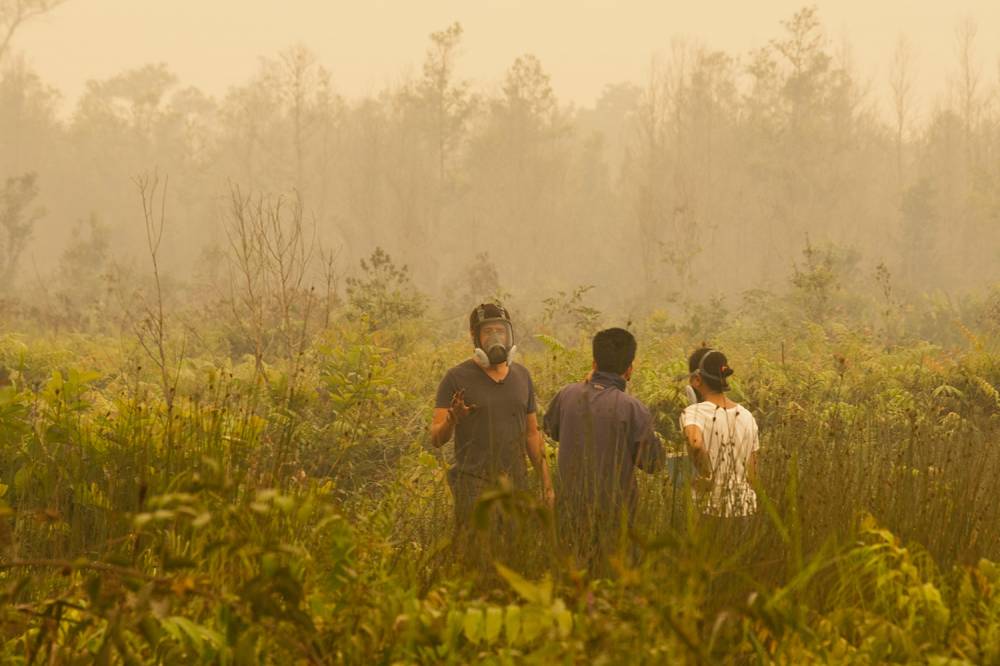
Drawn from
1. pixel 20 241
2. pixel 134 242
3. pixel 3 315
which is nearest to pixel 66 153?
pixel 134 242

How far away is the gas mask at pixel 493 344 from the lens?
547 centimetres

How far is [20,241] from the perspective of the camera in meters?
33.7

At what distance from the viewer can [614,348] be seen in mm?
5039

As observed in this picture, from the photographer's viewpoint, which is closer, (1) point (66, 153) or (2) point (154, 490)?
(2) point (154, 490)

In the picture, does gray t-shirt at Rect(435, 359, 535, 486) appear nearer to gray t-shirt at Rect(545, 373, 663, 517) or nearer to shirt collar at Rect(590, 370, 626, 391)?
gray t-shirt at Rect(545, 373, 663, 517)

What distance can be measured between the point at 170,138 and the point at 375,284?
55132mm

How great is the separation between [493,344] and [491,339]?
0.04 metres

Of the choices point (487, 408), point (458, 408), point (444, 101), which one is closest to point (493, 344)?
→ point (487, 408)

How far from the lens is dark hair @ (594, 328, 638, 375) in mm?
5031

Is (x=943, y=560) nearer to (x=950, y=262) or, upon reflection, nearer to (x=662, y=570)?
(x=662, y=570)

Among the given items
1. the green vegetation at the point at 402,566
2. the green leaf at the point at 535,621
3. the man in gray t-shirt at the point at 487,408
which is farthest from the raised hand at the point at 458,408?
the green leaf at the point at 535,621

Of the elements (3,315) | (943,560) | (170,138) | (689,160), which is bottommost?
(943,560)

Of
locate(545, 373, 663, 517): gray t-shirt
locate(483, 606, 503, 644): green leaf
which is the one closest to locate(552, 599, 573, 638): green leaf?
locate(483, 606, 503, 644): green leaf

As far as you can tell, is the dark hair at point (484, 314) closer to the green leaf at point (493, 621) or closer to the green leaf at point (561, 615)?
the green leaf at point (493, 621)
